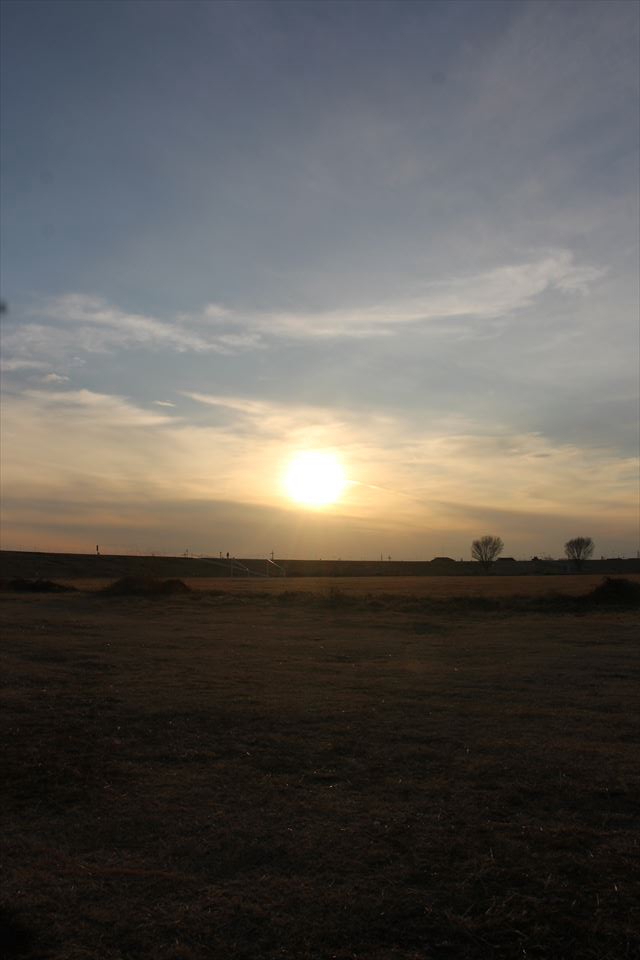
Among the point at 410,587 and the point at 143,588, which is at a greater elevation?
the point at 143,588

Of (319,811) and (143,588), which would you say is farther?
(143,588)

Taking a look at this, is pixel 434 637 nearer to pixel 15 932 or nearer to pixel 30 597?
pixel 15 932

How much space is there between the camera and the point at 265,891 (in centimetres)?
554

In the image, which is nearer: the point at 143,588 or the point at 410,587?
the point at 143,588

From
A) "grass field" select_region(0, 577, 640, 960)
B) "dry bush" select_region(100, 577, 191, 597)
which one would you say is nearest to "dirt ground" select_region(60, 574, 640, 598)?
"dry bush" select_region(100, 577, 191, 597)

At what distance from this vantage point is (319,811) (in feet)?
23.6

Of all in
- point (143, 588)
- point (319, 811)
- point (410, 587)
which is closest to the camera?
point (319, 811)

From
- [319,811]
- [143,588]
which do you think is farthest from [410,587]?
[319,811]

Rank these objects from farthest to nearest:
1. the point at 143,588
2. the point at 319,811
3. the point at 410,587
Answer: the point at 410,587 → the point at 143,588 → the point at 319,811

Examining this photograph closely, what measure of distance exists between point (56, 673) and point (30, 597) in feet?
87.8

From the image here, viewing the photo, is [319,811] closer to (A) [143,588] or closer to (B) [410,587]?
(A) [143,588]

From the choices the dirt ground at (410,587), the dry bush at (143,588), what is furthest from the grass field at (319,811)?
the dirt ground at (410,587)

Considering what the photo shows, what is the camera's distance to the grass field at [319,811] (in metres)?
4.98

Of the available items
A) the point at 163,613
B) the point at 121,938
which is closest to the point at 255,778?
the point at 121,938
